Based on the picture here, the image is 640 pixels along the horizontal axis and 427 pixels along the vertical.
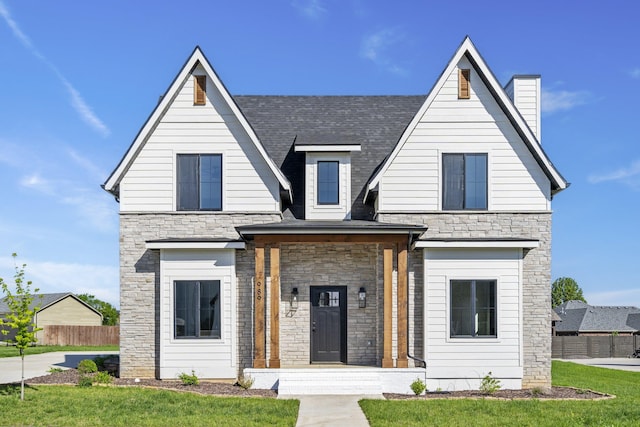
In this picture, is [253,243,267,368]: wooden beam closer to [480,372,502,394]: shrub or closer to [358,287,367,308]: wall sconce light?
[358,287,367,308]: wall sconce light

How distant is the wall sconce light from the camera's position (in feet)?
61.8

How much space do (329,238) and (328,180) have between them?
2.74 m

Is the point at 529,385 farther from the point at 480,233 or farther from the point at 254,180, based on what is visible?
the point at 254,180

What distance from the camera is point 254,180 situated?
18.8 m

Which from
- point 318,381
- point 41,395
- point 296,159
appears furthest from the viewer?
point 296,159

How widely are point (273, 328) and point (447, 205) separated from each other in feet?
19.9

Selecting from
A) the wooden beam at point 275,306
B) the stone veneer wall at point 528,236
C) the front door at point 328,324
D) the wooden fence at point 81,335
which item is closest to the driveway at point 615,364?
the stone veneer wall at point 528,236

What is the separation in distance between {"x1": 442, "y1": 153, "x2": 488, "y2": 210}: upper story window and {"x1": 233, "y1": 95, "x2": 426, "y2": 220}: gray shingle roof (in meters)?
2.51

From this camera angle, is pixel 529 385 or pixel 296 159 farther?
pixel 296 159

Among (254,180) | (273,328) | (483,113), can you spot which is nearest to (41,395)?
(273,328)

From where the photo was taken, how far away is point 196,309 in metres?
18.3

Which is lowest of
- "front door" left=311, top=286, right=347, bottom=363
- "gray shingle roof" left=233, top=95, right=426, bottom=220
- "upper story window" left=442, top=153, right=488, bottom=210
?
"front door" left=311, top=286, right=347, bottom=363

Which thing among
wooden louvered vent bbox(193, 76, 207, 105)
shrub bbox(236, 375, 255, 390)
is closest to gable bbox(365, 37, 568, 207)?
wooden louvered vent bbox(193, 76, 207, 105)

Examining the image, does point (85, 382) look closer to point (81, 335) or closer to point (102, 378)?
point (102, 378)
